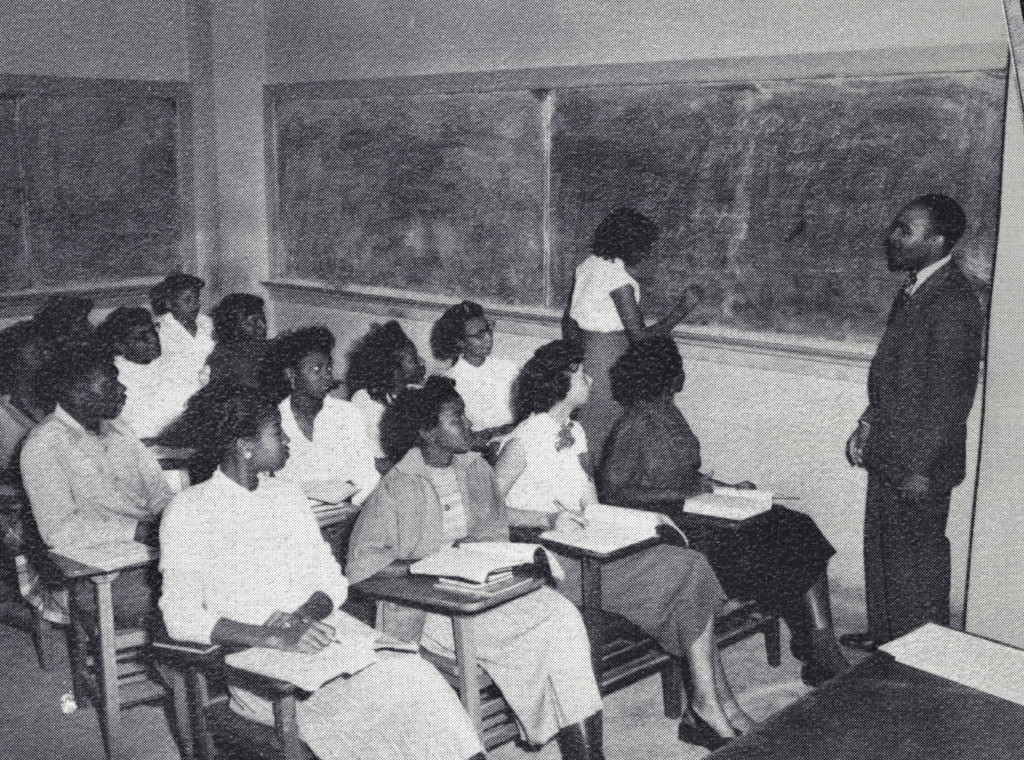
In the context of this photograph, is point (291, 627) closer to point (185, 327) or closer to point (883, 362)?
point (883, 362)

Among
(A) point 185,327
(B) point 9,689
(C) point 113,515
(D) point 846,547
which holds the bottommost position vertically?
(B) point 9,689

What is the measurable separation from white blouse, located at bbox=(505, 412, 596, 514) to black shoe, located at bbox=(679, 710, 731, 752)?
76 cm

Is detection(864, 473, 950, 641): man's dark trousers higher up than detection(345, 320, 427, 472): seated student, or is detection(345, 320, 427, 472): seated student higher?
detection(345, 320, 427, 472): seated student

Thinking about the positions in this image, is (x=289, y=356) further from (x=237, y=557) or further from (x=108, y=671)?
(x=237, y=557)

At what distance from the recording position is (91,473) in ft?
12.0

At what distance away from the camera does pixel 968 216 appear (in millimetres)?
4168

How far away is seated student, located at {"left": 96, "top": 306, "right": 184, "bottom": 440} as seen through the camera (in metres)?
4.89

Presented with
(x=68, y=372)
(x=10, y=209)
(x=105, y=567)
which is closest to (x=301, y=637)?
(x=105, y=567)

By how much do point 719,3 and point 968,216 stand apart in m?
1.42

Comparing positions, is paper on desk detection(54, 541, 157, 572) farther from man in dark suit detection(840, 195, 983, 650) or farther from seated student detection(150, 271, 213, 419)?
man in dark suit detection(840, 195, 983, 650)

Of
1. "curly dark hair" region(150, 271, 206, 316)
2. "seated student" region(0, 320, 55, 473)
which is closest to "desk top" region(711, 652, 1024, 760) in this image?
"seated student" region(0, 320, 55, 473)

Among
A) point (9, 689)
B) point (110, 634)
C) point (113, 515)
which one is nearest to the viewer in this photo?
point (110, 634)

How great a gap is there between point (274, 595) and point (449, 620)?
20.7 inches

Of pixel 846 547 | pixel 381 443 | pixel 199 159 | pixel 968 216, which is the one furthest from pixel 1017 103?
pixel 199 159
